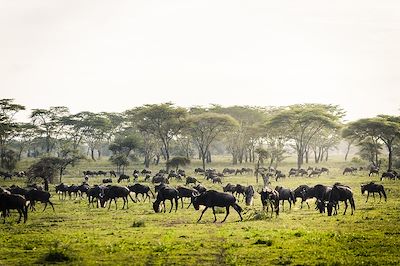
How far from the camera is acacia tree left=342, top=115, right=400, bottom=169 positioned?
82.8m

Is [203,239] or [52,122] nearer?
[203,239]

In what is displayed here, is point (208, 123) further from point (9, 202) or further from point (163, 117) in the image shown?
point (9, 202)

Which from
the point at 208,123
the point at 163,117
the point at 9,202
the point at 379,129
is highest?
the point at 163,117

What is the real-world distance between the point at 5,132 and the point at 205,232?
74.6 meters

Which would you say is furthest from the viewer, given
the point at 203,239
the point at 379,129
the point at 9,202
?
the point at 379,129

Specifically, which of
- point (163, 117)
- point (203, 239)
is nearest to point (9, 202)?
point (203, 239)

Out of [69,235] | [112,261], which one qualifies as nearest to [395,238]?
[112,261]

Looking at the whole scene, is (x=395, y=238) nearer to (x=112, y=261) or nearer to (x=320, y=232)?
(x=320, y=232)

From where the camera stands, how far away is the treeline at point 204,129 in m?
88.8

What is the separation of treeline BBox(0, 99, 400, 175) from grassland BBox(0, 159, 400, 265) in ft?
154

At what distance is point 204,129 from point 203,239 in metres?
76.3

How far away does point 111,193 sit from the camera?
3788 centimetres

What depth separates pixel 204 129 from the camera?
318 feet

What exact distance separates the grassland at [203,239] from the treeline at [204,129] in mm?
47063
